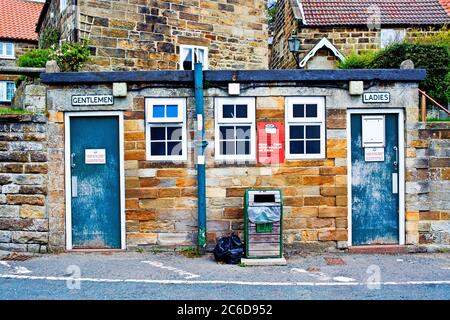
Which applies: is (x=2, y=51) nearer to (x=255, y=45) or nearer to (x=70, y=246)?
(x=255, y=45)

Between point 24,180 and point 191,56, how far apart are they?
25.7 ft

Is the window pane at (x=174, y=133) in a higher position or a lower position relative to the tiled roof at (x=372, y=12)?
lower

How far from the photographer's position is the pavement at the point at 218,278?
22.3 ft

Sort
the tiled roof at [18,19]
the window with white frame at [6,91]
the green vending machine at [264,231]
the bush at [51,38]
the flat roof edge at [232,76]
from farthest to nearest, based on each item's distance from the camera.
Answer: the tiled roof at [18,19]
the window with white frame at [6,91]
the bush at [51,38]
the flat roof edge at [232,76]
the green vending machine at [264,231]

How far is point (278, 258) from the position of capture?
8680mm

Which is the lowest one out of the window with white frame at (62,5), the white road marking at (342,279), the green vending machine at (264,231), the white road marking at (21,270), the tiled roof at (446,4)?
the white road marking at (342,279)

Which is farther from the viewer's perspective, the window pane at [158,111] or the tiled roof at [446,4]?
the tiled roof at [446,4]

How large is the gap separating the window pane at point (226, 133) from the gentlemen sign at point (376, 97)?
2523 millimetres

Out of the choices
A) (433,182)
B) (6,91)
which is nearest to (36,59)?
(433,182)

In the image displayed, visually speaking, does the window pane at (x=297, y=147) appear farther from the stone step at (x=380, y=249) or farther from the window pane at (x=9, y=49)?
the window pane at (x=9, y=49)

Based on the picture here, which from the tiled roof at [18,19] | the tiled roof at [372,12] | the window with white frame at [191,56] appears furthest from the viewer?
the tiled roof at [18,19]

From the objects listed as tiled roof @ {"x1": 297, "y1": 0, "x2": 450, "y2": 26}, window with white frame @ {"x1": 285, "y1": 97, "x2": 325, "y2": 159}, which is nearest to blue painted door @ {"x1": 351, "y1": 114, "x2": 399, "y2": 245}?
window with white frame @ {"x1": 285, "y1": 97, "x2": 325, "y2": 159}

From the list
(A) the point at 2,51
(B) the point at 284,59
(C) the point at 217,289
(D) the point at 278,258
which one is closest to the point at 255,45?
(B) the point at 284,59

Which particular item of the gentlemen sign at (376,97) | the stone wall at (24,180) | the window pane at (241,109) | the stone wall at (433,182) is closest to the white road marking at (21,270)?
the stone wall at (24,180)
